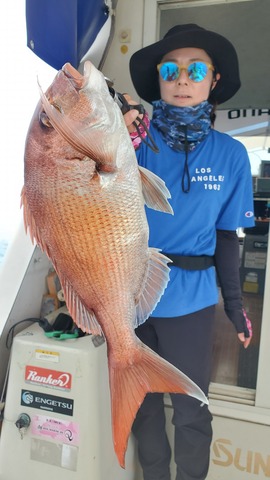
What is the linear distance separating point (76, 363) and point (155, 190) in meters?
0.93

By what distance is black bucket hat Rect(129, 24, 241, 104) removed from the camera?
1.27m

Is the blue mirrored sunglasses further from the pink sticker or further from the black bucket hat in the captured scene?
the pink sticker

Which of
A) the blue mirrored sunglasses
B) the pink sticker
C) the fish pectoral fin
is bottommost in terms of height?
the pink sticker

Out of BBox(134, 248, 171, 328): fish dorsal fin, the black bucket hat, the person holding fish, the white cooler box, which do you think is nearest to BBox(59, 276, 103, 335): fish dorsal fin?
BBox(134, 248, 171, 328): fish dorsal fin

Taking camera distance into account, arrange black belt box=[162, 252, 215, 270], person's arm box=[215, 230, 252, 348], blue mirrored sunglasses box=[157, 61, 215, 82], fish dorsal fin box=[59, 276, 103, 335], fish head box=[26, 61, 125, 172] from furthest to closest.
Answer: person's arm box=[215, 230, 252, 348]
black belt box=[162, 252, 215, 270]
blue mirrored sunglasses box=[157, 61, 215, 82]
fish dorsal fin box=[59, 276, 103, 335]
fish head box=[26, 61, 125, 172]

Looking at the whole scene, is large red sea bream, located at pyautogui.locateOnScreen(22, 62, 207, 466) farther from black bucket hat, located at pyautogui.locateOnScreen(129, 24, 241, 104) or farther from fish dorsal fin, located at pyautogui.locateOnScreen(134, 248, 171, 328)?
black bucket hat, located at pyautogui.locateOnScreen(129, 24, 241, 104)

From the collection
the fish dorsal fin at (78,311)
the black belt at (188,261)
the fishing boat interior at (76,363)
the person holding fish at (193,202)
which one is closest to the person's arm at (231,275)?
the person holding fish at (193,202)

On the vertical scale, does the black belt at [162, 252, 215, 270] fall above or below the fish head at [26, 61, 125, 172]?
below

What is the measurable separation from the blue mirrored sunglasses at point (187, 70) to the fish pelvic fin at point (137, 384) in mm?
932

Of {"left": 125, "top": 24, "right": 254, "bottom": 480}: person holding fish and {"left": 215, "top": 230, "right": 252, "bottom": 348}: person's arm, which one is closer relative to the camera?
{"left": 125, "top": 24, "right": 254, "bottom": 480}: person holding fish

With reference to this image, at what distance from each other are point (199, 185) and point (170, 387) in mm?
720

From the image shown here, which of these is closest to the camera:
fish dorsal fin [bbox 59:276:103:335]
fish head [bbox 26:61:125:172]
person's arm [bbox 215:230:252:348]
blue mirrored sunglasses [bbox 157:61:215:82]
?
fish head [bbox 26:61:125:172]

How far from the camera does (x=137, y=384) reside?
3.18 ft

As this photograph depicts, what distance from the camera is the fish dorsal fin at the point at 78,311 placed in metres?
0.90
